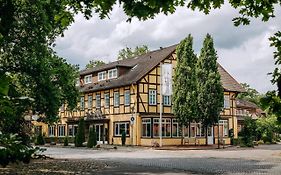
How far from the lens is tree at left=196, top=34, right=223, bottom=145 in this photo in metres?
38.4

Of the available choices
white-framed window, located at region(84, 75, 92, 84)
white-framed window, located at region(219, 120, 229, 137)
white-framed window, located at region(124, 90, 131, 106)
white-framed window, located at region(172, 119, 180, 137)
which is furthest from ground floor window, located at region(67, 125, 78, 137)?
white-framed window, located at region(219, 120, 229, 137)

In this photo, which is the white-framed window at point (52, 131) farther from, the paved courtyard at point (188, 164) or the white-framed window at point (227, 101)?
the paved courtyard at point (188, 164)

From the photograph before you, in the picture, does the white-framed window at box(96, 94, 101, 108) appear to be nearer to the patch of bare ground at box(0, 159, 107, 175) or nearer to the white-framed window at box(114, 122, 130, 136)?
the white-framed window at box(114, 122, 130, 136)

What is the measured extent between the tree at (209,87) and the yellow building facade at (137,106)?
273 centimetres

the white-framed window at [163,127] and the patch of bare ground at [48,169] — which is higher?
the white-framed window at [163,127]

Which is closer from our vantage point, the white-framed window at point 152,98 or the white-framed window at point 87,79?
the white-framed window at point 152,98

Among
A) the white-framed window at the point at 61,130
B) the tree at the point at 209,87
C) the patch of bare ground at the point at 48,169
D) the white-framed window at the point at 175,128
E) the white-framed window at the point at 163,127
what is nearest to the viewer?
the patch of bare ground at the point at 48,169

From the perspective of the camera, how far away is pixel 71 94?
22.7 metres

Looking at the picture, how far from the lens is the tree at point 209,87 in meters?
38.4

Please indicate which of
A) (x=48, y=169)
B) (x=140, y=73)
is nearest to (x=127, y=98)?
(x=140, y=73)

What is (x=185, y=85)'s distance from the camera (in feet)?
129

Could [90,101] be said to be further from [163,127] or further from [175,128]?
[175,128]

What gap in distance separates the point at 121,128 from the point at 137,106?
382 centimetres

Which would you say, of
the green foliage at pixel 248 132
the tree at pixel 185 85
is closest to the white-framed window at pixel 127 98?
the tree at pixel 185 85
